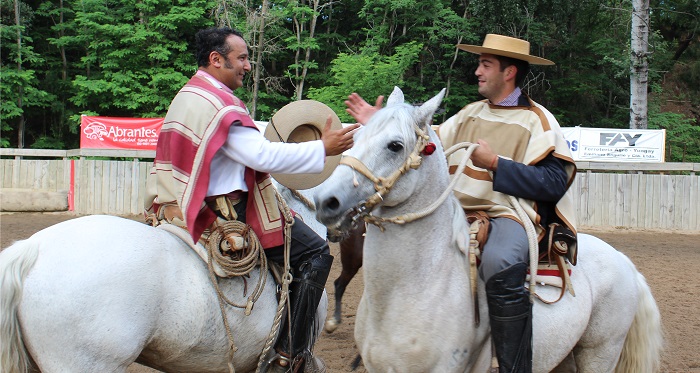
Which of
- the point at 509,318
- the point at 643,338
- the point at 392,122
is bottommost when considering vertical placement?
the point at 643,338

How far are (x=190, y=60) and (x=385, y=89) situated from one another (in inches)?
285

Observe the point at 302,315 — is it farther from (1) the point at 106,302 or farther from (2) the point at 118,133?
(2) the point at 118,133

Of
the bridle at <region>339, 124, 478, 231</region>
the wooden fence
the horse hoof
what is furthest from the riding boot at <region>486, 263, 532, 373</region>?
the wooden fence

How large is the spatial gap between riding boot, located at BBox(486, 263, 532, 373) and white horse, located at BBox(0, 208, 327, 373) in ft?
4.50

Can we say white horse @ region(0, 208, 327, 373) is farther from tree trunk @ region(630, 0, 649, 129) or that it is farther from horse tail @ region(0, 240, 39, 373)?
tree trunk @ region(630, 0, 649, 129)

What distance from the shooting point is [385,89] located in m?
20.4

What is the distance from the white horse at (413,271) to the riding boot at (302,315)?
19.2 inches

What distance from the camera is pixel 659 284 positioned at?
352 inches

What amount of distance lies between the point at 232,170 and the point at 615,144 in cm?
1394

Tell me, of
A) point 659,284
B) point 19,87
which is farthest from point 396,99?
point 19,87

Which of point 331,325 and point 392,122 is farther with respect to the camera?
point 331,325

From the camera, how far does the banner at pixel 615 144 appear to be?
1528 cm

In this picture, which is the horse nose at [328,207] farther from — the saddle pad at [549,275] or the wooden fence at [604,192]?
the wooden fence at [604,192]

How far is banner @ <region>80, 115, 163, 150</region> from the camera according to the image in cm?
1536
